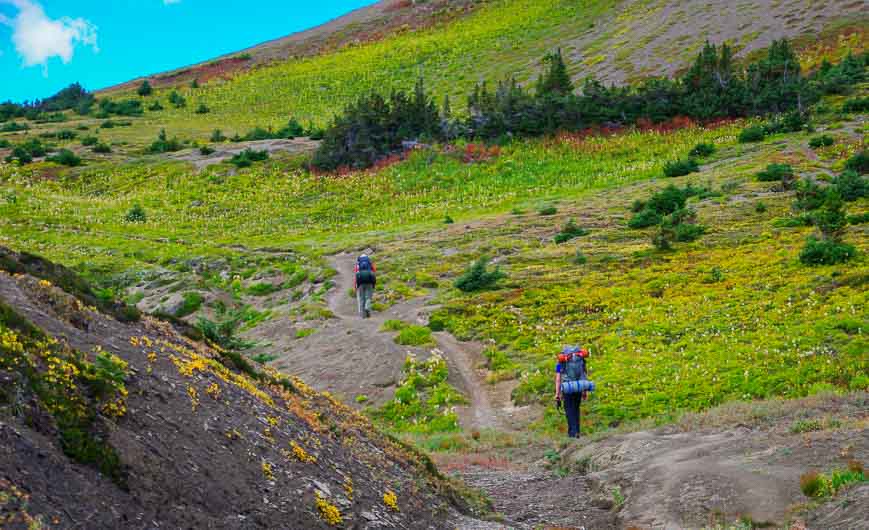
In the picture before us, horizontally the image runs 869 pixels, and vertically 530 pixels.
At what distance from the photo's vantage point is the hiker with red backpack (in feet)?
63.2

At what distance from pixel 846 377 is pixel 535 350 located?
966cm

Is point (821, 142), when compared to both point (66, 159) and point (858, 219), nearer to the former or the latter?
point (858, 219)

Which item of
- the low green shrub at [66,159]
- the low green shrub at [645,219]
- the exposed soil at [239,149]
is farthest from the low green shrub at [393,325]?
the low green shrub at [66,159]

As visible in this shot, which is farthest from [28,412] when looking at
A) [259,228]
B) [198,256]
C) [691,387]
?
[259,228]

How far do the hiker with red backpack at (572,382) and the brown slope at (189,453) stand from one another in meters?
5.93

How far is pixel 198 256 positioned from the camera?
46.8 meters

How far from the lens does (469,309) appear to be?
3212 centimetres

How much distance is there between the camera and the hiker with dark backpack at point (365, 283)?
106 ft

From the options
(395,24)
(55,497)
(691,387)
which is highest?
(395,24)

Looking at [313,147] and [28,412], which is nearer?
[28,412]

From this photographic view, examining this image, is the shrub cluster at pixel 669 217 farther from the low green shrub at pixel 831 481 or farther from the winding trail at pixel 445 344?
the low green shrub at pixel 831 481

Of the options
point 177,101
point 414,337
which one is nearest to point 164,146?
point 177,101

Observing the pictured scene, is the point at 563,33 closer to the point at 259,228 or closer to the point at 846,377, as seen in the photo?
the point at 259,228

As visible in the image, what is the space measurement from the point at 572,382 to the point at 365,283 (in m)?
14.9
